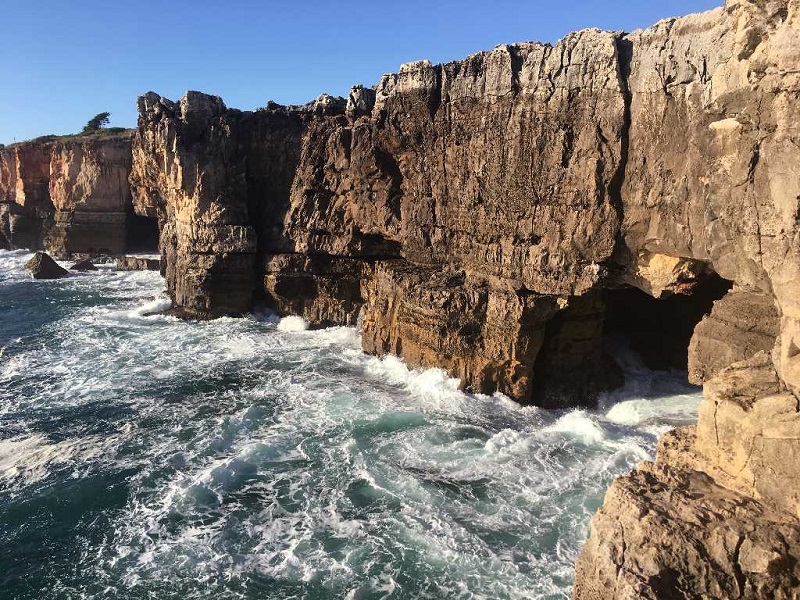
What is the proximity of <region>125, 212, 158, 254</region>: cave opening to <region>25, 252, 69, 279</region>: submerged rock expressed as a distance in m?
7.59

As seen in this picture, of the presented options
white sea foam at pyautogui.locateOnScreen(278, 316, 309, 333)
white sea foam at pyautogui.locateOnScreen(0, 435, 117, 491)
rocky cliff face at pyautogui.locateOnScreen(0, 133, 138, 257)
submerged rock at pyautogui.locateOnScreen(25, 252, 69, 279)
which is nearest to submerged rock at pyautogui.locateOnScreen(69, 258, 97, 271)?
submerged rock at pyautogui.locateOnScreen(25, 252, 69, 279)

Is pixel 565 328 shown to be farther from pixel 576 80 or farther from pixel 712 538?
pixel 712 538

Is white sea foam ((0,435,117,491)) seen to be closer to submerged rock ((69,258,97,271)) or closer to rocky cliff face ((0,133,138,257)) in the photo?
submerged rock ((69,258,97,271))

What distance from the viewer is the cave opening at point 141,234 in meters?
50.9

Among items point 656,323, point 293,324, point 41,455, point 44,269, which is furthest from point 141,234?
point 656,323

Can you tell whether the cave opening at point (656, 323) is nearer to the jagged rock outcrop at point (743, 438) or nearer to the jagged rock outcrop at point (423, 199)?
the jagged rock outcrop at point (423, 199)

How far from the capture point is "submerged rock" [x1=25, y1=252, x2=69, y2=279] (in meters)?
42.7

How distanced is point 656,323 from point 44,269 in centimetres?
4304

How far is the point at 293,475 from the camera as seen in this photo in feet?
48.1

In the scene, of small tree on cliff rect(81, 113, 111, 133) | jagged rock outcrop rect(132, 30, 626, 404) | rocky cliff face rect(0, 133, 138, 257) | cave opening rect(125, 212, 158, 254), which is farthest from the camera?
small tree on cliff rect(81, 113, 111, 133)

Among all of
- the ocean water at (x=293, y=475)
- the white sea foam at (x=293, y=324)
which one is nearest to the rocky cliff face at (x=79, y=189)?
the ocean water at (x=293, y=475)

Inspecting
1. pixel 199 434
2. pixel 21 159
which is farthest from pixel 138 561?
pixel 21 159

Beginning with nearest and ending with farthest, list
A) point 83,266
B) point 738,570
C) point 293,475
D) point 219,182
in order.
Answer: point 738,570 → point 293,475 → point 219,182 → point 83,266

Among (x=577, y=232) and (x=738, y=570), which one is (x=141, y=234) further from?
(x=738, y=570)
